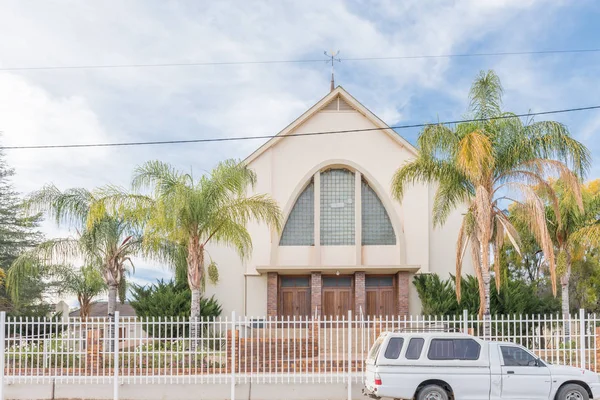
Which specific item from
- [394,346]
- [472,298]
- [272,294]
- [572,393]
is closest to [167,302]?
[272,294]

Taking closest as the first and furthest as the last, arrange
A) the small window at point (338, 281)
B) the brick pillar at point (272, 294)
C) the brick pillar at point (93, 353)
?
1. the brick pillar at point (93, 353)
2. the brick pillar at point (272, 294)
3. the small window at point (338, 281)

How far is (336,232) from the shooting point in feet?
101

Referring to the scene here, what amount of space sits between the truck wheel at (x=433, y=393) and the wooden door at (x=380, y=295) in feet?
55.1

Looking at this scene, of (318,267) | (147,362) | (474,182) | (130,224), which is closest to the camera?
(147,362)

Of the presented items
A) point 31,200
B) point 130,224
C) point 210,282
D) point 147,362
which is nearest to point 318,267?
point 210,282

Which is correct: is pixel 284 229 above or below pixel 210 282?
above

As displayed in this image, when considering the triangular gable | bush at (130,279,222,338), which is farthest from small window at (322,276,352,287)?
the triangular gable

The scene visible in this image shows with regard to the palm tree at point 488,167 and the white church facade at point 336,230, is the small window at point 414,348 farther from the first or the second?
the white church facade at point 336,230

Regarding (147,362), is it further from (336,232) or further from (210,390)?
(336,232)

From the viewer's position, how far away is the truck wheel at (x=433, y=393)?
45.0 ft

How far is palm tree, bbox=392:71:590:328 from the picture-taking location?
715 inches

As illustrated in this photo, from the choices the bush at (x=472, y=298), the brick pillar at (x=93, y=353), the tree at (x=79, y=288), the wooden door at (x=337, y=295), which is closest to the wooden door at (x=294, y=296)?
the wooden door at (x=337, y=295)

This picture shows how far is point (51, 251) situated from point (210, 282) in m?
9.55

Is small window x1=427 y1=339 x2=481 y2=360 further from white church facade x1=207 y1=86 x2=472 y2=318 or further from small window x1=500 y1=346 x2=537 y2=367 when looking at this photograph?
white church facade x1=207 y1=86 x2=472 y2=318
